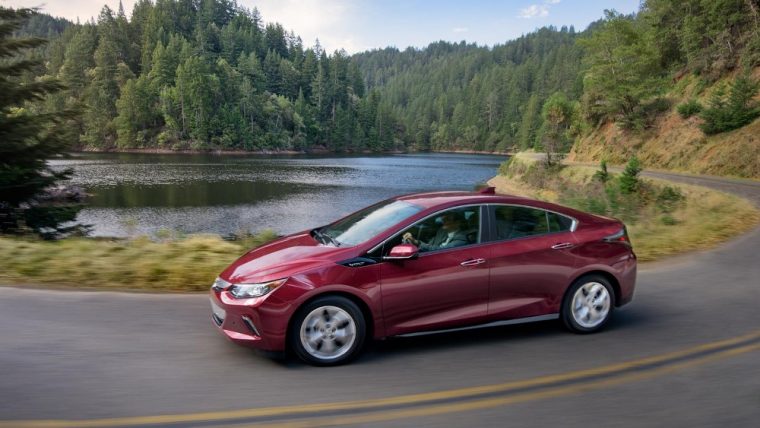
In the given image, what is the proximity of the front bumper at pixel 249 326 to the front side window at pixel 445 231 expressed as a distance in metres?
1.29

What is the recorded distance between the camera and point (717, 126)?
1501 inches

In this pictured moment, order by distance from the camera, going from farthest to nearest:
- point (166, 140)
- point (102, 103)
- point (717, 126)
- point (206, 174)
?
point (102, 103), point (166, 140), point (206, 174), point (717, 126)

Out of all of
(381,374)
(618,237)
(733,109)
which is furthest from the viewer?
(733,109)

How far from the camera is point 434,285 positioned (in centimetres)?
521

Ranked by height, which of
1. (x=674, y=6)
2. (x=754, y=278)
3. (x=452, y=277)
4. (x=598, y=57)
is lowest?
(x=754, y=278)

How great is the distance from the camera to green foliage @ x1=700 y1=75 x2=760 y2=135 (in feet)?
120

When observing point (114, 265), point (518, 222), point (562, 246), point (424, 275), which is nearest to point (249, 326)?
point (424, 275)

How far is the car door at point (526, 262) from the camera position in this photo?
5516mm

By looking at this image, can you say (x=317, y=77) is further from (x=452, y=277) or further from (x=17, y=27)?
(x=452, y=277)

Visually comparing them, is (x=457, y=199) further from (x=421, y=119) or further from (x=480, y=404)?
(x=421, y=119)

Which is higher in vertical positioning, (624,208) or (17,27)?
(17,27)

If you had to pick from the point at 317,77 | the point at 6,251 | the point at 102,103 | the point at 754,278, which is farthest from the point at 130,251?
the point at 317,77

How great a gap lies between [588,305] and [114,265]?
6.27 metres

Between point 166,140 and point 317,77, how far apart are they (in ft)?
209
